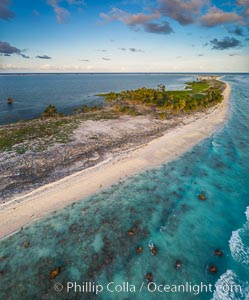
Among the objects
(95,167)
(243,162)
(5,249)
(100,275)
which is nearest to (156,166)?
(95,167)

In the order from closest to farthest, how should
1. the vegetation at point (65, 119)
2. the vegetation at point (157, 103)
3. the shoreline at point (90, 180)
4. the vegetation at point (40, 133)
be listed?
the shoreline at point (90, 180), the vegetation at point (40, 133), the vegetation at point (65, 119), the vegetation at point (157, 103)

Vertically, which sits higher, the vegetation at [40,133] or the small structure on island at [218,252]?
the small structure on island at [218,252]

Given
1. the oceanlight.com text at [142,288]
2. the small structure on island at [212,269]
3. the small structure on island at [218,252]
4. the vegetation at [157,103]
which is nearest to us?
the oceanlight.com text at [142,288]

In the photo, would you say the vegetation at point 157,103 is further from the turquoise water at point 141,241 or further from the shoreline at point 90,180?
the turquoise water at point 141,241

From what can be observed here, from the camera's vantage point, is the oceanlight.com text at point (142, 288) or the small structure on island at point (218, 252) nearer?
the oceanlight.com text at point (142, 288)

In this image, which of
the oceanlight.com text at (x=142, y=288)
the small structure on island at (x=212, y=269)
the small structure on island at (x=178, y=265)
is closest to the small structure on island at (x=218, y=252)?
the small structure on island at (x=212, y=269)

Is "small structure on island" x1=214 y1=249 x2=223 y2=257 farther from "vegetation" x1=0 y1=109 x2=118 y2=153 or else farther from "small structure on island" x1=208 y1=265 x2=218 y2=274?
"vegetation" x1=0 y1=109 x2=118 y2=153
